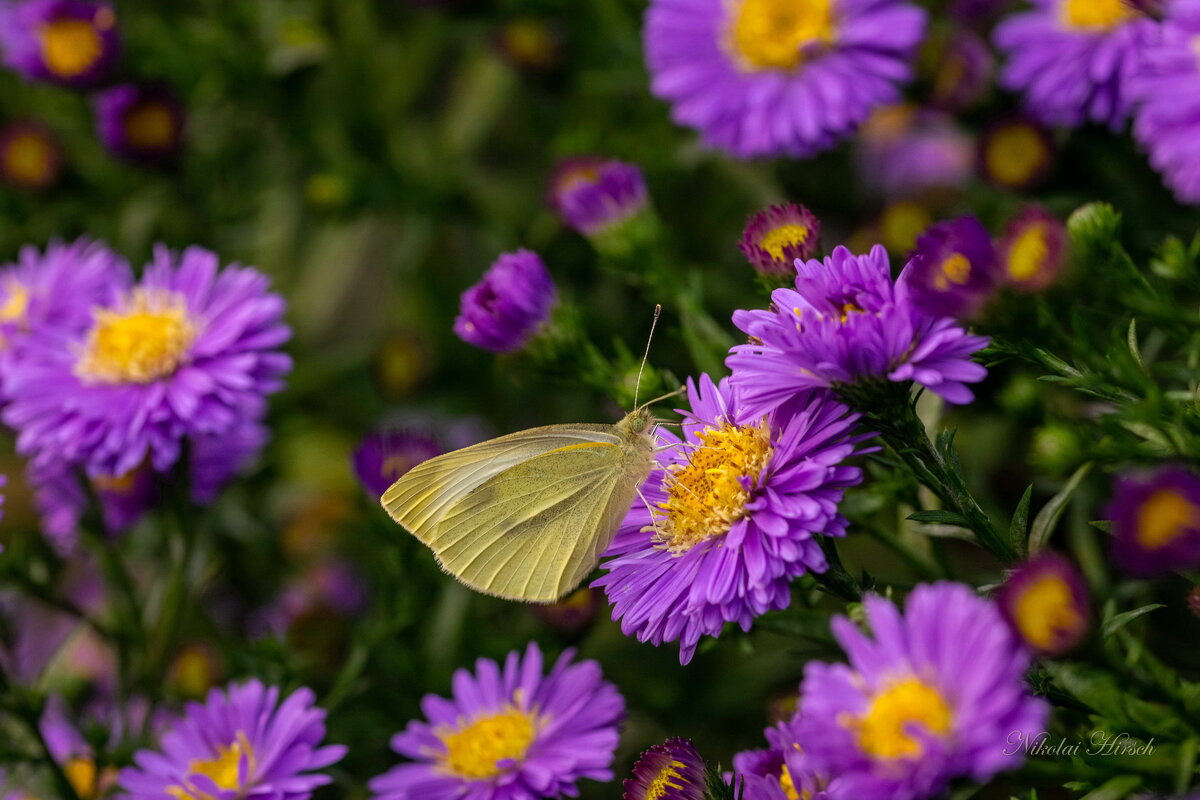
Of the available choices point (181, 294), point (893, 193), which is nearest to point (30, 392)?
point (181, 294)

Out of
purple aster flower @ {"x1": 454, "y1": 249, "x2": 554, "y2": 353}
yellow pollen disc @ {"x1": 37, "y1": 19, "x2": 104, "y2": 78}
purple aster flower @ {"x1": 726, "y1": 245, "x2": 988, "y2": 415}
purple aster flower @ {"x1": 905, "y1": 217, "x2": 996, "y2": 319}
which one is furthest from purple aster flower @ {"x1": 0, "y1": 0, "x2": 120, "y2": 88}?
purple aster flower @ {"x1": 905, "y1": 217, "x2": 996, "y2": 319}

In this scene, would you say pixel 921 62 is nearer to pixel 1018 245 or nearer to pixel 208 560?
pixel 1018 245

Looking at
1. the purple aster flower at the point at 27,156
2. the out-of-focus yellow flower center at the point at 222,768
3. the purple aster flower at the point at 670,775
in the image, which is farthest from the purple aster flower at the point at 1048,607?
the purple aster flower at the point at 27,156

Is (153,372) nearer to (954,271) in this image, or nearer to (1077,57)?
(954,271)

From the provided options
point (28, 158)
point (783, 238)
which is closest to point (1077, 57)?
point (783, 238)

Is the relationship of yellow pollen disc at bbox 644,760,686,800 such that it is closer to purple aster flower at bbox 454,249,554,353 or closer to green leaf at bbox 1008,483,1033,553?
green leaf at bbox 1008,483,1033,553

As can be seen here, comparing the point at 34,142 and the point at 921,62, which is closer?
the point at 921,62

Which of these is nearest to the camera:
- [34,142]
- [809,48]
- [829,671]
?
[829,671]
